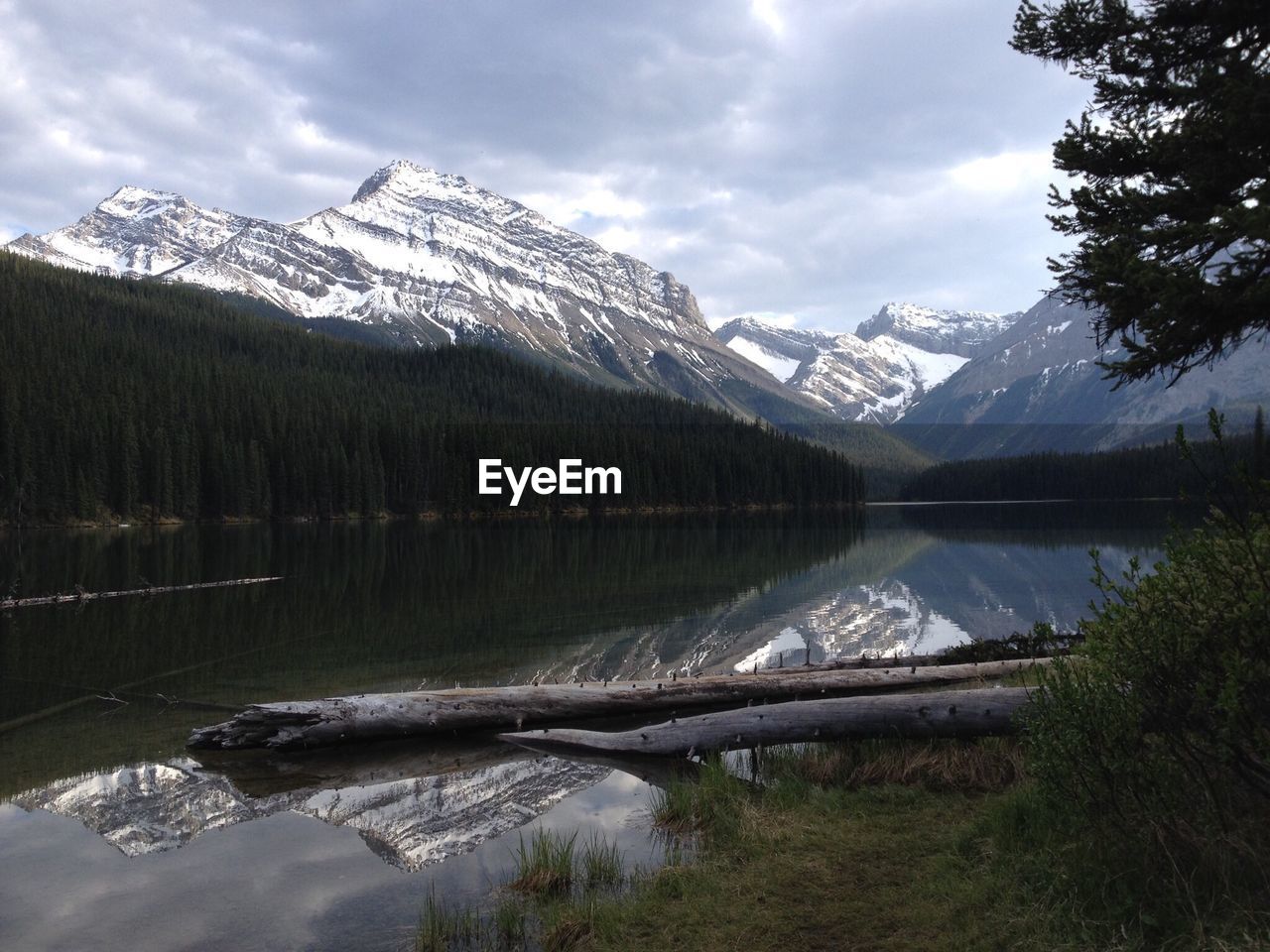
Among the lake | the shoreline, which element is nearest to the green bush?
the lake

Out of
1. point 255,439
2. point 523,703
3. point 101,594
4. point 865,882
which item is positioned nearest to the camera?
point 865,882

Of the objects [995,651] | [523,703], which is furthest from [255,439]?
[995,651]

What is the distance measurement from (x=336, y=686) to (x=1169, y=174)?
18637 mm

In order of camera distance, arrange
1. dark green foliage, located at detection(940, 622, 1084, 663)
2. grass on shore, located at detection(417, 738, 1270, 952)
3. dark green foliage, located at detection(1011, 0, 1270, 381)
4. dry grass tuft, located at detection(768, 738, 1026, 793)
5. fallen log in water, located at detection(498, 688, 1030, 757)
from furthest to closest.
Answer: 1. dark green foliage, located at detection(940, 622, 1084, 663)
2. fallen log in water, located at detection(498, 688, 1030, 757)
3. dry grass tuft, located at detection(768, 738, 1026, 793)
4. dark green foliage, located at detection(1011, 0, 1270, 381)
5. grass on shore, located at detection(417, 738, 1270, 952)

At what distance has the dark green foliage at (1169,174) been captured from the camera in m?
8.27

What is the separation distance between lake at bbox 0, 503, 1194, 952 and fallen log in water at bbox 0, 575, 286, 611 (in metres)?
1.23

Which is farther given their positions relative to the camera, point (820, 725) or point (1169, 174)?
point (820, 725)

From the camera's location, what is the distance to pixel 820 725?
12359 mm

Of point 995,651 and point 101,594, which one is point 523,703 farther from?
point 101,594

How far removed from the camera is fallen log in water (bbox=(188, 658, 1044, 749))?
1380cm

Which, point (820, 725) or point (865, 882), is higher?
point (820, 725)

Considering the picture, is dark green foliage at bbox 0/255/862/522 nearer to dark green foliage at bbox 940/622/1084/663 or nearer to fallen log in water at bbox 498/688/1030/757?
fallen log in water at bbox 498/688/1030/757

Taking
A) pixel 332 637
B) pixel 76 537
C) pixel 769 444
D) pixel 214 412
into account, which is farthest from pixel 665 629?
pixel 769 444

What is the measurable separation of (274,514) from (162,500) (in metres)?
16.1
